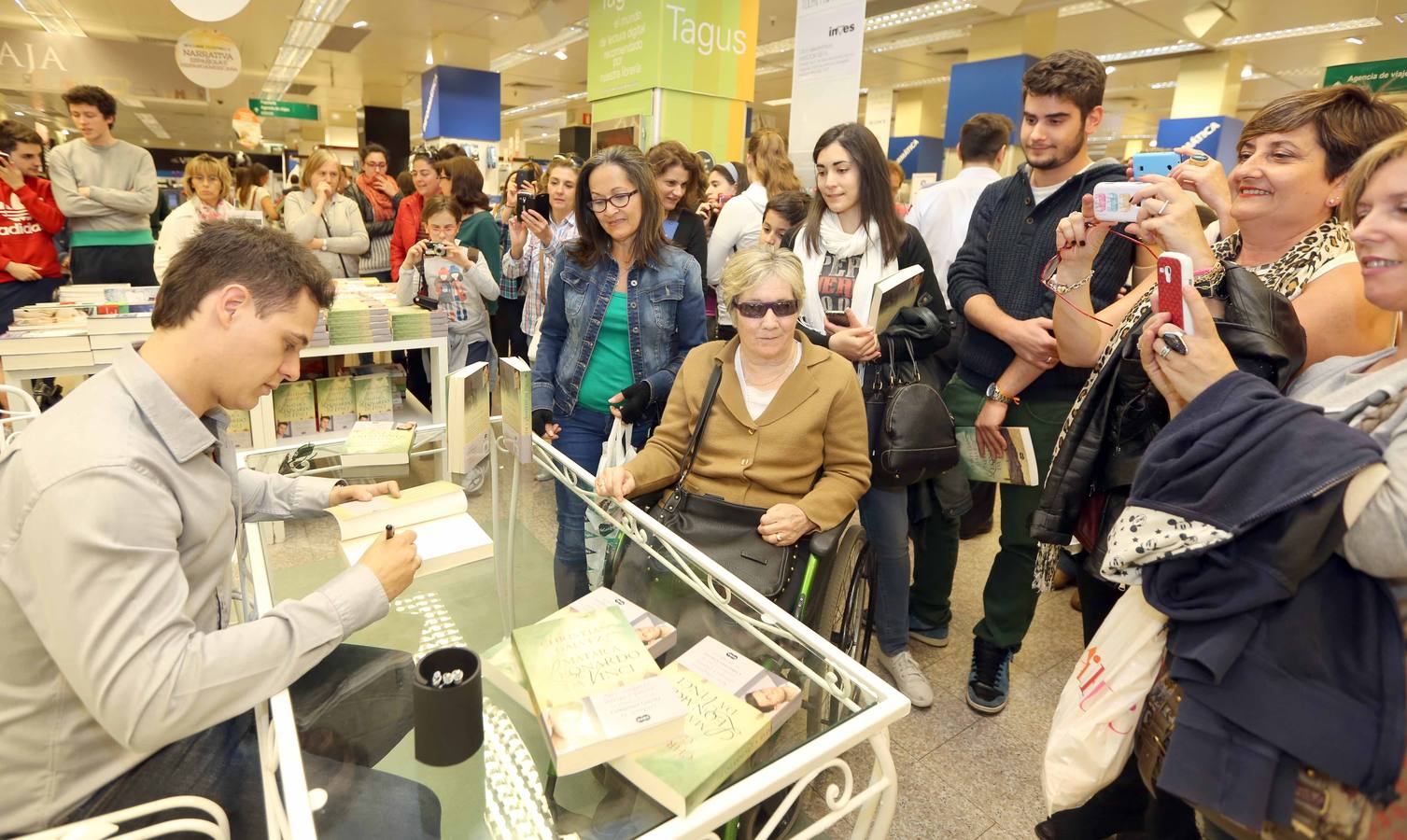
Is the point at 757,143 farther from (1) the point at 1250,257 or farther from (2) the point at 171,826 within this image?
(2) the point at 171,826

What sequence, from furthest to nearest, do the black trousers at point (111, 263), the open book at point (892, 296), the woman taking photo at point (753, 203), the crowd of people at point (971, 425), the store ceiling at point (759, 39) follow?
the store ceiling at point (759, 39), the black trousers at point (111, 263), the woman taking photo at point (753, 203), the open book at point (892, 296), the crowd of people at point (971, 425)

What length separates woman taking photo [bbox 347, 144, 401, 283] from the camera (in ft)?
17.9

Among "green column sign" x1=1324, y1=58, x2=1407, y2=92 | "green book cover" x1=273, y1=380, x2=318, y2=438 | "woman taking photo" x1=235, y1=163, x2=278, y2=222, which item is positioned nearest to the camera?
"green book cover" x1=273, y1=380, x2=318, y2=438

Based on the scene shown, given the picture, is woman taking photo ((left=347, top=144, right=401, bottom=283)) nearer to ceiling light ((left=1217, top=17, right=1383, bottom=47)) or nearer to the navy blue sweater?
A: the navy blue sweater

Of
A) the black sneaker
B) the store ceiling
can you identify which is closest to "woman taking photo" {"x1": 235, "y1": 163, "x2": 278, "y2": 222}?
the store ceiling

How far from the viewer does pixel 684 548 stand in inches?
60.9

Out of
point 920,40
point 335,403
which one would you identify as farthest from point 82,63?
point 920,40

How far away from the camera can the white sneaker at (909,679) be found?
2.33 m

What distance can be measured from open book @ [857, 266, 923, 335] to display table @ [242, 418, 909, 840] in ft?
3.05

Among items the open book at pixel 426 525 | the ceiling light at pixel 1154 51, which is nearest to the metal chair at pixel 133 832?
the open book at pixel 426 525

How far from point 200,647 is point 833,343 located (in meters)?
1.73

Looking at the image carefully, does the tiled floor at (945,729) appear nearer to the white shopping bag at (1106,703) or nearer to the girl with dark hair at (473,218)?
the white shopping bag at (1106,703)

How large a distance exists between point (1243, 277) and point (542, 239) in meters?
2.65

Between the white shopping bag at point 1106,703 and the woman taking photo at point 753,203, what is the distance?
7.92 ft
